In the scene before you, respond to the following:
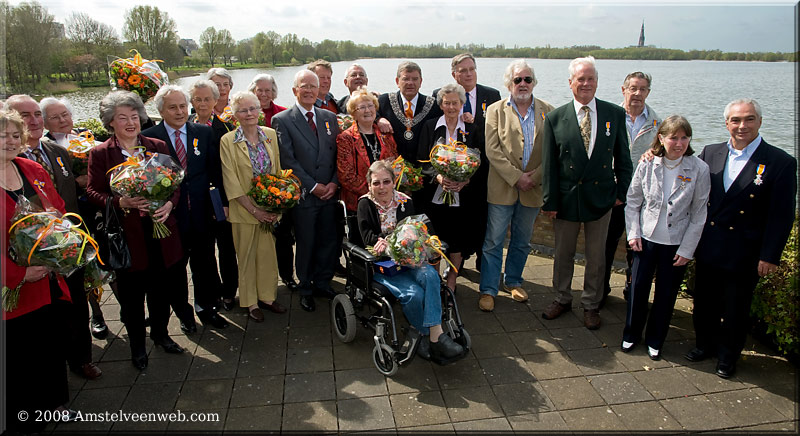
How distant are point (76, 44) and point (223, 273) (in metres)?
7.48

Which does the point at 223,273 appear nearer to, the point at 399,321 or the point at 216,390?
the point at 216,390

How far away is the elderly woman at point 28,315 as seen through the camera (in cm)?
254

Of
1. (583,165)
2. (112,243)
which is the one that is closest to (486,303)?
(583,165)

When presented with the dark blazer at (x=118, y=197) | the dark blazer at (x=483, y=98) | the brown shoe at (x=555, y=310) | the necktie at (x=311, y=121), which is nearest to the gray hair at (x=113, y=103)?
the dark blazer at (x=118, y=197)

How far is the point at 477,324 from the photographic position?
4.10 m

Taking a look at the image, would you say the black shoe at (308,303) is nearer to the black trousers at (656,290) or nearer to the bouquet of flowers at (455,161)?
the bouquet of flowers at (455,161)

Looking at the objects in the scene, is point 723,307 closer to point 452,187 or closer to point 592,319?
point 592,319

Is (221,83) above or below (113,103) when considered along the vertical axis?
above

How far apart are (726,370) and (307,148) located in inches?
147

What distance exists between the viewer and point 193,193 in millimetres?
3732

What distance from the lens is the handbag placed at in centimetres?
311

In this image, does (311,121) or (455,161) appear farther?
(311,121)

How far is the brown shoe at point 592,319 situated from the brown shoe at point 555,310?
0.19 metres

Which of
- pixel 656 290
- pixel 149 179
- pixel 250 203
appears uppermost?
pixel 149 179
